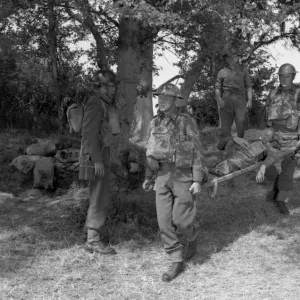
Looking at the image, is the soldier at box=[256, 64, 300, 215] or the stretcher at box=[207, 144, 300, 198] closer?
the stretcher at box=[207, 144, 300, 198]

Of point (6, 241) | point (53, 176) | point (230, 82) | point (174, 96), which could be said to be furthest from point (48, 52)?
point (174, 96)

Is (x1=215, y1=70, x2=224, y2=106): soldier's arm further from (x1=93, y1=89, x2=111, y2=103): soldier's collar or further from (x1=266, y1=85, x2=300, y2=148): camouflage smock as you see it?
(x1=93, y1=89, x2=111, y2=103): soldier's collar

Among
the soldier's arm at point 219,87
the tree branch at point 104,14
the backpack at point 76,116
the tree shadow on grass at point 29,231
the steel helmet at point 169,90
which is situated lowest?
the tree shadow on grass at point 29,231

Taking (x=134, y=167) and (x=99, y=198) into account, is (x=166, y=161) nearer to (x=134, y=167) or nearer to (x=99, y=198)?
(x=99, y=198)

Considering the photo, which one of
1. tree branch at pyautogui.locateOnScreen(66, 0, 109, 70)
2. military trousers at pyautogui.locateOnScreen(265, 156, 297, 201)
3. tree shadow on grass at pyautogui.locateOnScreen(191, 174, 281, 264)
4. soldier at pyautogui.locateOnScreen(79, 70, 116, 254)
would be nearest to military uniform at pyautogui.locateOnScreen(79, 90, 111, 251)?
soldier at pyautogui.locateOnScreen(79, 70, 116, 254)

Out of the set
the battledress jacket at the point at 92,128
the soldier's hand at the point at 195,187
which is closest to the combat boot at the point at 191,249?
the soldier's hand at the point at 195,187

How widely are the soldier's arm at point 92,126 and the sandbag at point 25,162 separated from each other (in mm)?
4588

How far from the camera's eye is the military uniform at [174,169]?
520 cm

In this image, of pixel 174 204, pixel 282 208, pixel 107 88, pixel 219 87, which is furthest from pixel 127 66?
pixel 282 208

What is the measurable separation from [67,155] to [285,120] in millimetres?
4659

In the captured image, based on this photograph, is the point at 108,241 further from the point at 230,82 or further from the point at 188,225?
the point at 230,82

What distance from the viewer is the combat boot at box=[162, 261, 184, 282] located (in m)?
5.13

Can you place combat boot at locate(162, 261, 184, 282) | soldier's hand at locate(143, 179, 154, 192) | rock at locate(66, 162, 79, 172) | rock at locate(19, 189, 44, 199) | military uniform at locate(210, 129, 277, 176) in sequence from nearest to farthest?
combat boot at locate(162, 261, 184, 282) → soldier's hand at locate(143, 179, 154, 192) → military uniform at locate(210, 129, 277, 176) → rock at locate(19, 189, 44, 199) → rock at locate(66, 162, 79, 172)

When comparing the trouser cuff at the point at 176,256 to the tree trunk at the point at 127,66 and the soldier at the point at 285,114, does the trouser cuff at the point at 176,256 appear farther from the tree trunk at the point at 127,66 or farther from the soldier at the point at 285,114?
the tree trunk at the point at 127,66
